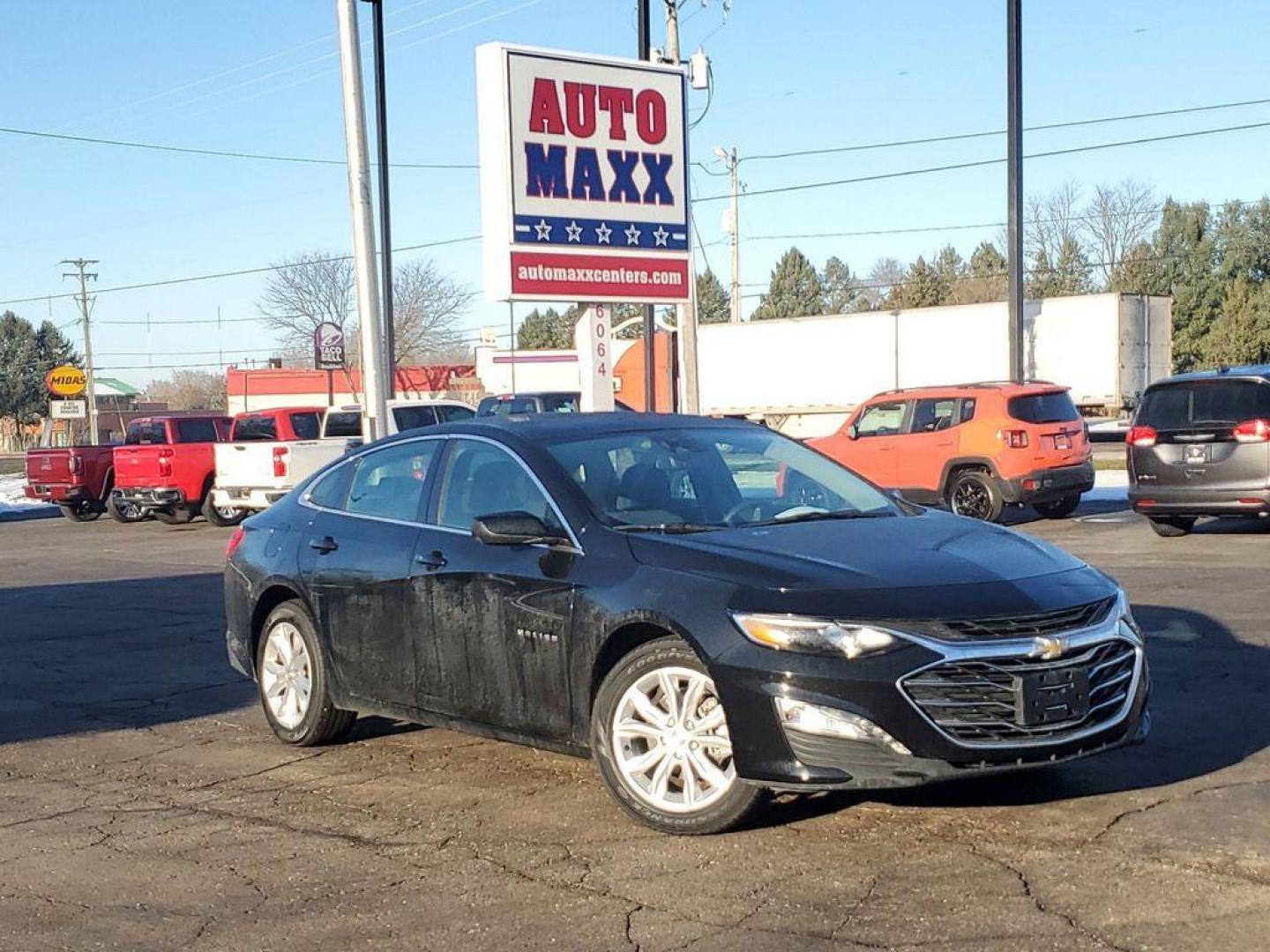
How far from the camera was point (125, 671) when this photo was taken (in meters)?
10.3

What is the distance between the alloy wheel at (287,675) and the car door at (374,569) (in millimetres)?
299

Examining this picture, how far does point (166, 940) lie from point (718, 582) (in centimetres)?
220

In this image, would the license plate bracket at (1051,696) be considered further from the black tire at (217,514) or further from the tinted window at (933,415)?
the black tire at (217,514)

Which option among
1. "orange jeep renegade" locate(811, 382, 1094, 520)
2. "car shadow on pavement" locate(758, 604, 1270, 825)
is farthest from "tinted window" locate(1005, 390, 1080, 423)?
"car shadow on pavement" locate(758, 604, 1270, 825)

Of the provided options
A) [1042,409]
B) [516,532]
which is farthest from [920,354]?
[516,532]

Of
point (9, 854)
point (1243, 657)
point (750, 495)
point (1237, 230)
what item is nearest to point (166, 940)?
point (9, 854)

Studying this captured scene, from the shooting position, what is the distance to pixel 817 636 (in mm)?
5371

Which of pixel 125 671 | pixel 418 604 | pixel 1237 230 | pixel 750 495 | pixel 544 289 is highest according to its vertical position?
pixel 1237 230

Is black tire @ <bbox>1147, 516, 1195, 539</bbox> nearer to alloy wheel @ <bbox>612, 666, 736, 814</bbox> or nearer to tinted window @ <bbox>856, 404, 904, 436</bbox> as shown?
tinted window @ <bbox>856, 404, 904, 436</bbox>

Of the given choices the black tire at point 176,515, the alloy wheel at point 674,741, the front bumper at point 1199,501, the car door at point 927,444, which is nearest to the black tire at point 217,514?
the black tire at point 176,515

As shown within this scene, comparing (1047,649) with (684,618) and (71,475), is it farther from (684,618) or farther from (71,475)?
(71,475)

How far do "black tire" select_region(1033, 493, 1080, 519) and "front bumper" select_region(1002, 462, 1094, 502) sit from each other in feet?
2.33

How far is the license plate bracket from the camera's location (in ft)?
17.7

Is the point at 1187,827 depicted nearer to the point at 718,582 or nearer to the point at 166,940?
the point at 718,582
